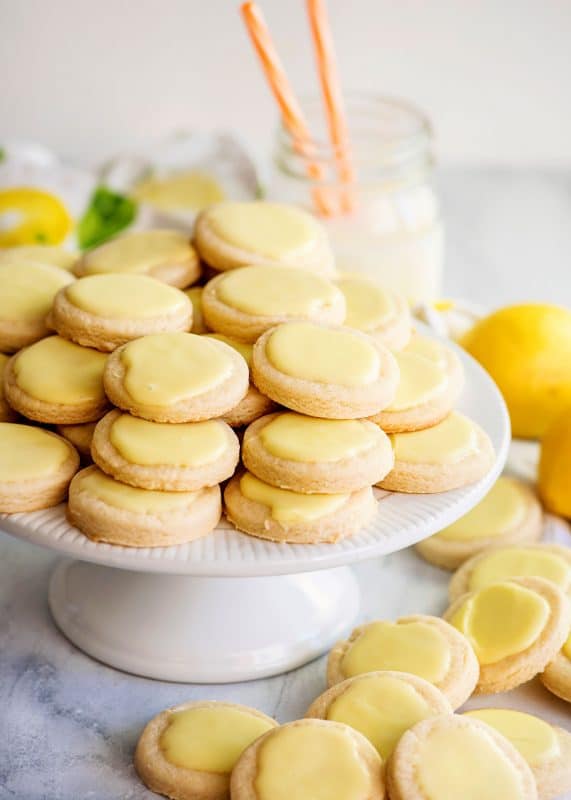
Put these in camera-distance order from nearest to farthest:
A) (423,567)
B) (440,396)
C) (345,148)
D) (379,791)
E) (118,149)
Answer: (379,791) → (440,396) → (423,567) → (345,148) → (118,149)

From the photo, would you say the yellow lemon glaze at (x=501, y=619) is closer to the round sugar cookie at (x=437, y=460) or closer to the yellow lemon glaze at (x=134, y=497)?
the round sugar cookie at (x=437, y=460)

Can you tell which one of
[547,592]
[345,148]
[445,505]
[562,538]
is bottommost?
[562,538]

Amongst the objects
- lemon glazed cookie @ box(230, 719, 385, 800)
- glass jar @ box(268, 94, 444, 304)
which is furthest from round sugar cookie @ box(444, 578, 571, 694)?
glass jar @ box(268, 94, 444, 304)

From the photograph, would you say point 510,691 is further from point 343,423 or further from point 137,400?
point 137,400

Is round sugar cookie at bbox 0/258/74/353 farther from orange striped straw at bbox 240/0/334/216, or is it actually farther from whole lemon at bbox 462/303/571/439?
whole lemon at bbox 462/303/571/439

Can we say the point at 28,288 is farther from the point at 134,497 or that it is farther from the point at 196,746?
the point at 196,746

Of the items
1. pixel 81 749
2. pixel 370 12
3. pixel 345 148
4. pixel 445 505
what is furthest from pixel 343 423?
pixel 370 12

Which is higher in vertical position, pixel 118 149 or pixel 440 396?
pixel 440 396
